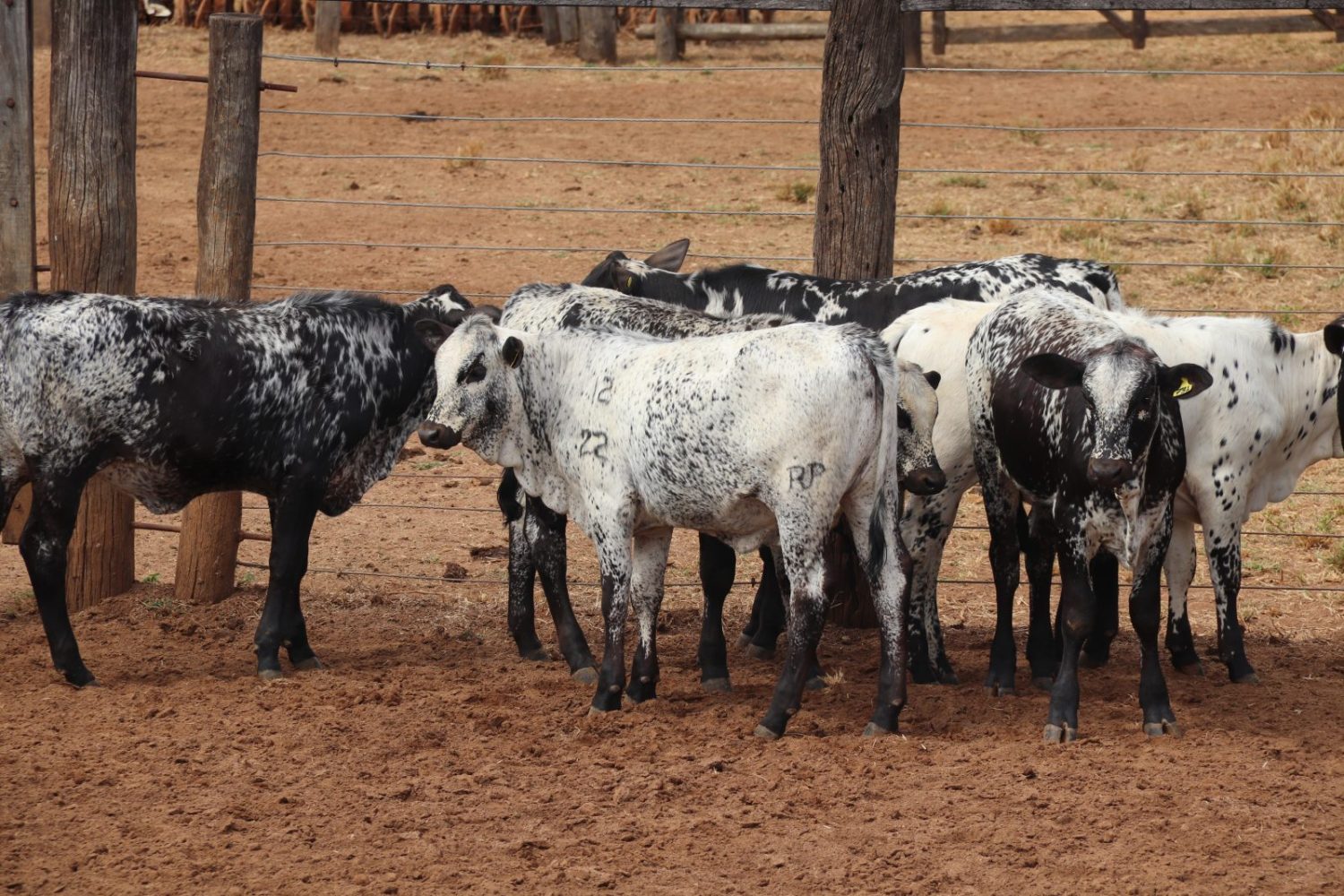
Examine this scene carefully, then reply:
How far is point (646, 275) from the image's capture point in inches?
342

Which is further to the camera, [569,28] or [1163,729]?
[569,28]

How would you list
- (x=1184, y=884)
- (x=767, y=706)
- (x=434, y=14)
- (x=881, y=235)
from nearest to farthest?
(x=1184, y=884) < (x=767, y=706) < (x=881, y=235) < (x=434, y=14)

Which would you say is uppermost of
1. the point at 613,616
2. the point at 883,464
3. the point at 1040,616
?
the point at 883,464

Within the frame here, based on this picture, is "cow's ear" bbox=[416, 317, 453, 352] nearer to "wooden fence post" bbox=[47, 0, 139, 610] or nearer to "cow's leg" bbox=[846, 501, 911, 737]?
"wooden fence post" bbox=[47, 0, 139, 610]

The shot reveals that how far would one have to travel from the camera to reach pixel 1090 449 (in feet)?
21.2

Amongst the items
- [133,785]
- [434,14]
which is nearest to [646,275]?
[133,785]

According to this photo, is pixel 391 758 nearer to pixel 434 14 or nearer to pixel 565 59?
pixel 565 59

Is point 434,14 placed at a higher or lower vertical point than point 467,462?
higher

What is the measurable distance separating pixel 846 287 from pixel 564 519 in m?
1.83

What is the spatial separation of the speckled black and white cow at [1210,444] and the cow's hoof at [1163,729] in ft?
2.83

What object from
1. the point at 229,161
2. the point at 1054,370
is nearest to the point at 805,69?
the point at 229,161

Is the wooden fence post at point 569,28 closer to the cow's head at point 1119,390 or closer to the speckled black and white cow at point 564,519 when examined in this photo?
the speckled black and white cow at point 564,519

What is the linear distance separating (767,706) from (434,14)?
906 inches

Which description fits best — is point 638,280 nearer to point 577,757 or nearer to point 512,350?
point 512,350
